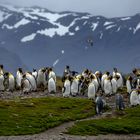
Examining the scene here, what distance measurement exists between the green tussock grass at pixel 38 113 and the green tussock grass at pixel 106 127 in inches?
73.5

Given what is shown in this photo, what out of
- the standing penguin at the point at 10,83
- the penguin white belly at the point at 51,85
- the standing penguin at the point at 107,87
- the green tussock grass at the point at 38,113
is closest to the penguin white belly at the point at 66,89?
the penguin white belly at the point at 51,85

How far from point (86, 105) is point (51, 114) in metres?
5.92

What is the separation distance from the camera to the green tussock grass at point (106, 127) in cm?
3739

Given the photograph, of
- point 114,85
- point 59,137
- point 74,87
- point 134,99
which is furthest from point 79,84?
point 59,137

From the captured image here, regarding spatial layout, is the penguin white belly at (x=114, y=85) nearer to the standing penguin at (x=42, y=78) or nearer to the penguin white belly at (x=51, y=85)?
the penguin white belly at (x=51, y=85)

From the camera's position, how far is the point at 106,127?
3825 centimetres

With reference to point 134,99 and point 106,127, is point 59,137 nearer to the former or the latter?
point 106,127

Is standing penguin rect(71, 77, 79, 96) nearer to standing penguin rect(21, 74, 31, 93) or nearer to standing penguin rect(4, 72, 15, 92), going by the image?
standing penguin rect(21, 74, 31, 93)

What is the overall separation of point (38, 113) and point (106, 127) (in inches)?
256

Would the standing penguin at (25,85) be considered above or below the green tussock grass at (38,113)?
above

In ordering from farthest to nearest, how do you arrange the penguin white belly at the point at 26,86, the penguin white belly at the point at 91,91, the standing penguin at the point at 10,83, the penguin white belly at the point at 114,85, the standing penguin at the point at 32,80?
the standing penguin at the point at 10,83, the standing penguin at the point at 32,80, the penguin white belly at the point at 114,85, the penguin white belly at the point at 26,86, the penguin white belly at the point at 91,91

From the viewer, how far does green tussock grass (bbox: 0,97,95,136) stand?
37.2 m

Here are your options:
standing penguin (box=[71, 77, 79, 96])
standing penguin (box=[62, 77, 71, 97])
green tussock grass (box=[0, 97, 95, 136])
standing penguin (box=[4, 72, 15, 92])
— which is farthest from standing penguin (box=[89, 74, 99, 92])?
standing penguin (box=[4, 72, 15, 92])

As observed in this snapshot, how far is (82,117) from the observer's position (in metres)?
42.8
